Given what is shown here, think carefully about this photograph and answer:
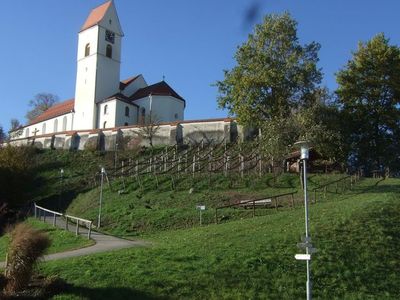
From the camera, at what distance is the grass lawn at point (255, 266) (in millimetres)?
14859

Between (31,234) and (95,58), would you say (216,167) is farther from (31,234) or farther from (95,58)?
(95,58)

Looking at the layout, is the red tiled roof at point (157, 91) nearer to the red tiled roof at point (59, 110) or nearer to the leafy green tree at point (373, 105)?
the red tiled roof at point (59, 110)

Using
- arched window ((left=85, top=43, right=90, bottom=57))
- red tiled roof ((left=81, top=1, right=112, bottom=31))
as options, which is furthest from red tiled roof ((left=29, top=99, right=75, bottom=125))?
red tiled roof ((left=81, top=1, right=112, bottom=31))

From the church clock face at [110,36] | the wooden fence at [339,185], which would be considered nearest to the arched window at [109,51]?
the church clock face at [110,36]

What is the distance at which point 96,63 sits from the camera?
3100 inches

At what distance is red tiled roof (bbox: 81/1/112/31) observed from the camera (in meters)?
82.0

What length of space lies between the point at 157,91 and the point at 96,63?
10152 mm

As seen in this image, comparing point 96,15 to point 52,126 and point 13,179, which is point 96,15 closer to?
point 52,126

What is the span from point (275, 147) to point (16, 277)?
24.3 meters

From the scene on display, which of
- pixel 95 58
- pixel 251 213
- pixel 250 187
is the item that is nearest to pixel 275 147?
pixel 250 187

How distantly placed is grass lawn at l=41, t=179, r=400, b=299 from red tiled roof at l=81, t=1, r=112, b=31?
65.6 metres

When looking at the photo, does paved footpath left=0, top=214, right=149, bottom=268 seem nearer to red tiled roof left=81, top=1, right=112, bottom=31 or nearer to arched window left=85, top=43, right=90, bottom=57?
arched window left=85, top=43, right=90, bottom=57

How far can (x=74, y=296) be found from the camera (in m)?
14.3

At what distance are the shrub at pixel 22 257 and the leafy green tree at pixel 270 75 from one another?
30.0m
